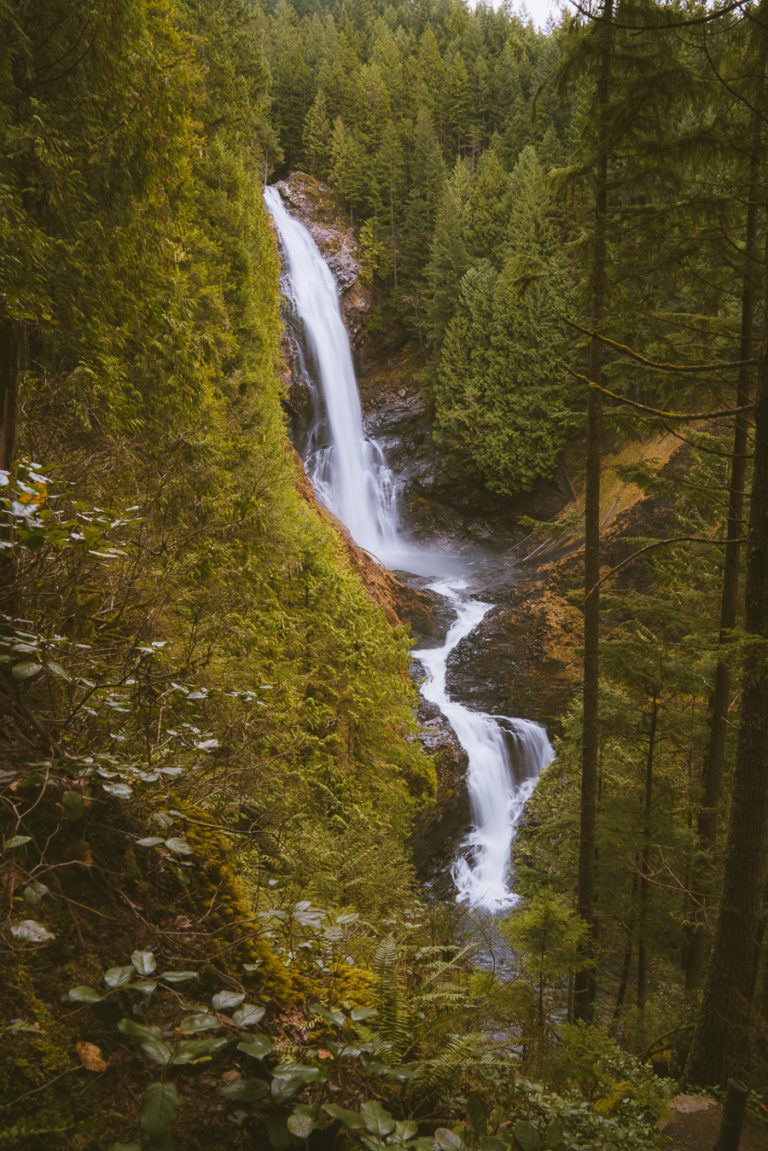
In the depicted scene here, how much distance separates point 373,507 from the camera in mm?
28203

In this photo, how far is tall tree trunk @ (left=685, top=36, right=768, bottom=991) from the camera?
19.4ft

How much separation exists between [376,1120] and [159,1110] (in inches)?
21.2

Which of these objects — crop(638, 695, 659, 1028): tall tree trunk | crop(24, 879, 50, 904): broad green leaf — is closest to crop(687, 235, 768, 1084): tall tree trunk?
crop(24, 879, 50, 904): broad green leaf

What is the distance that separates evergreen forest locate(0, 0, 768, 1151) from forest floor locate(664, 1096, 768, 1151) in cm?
Result: 3

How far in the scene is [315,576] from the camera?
9289mm

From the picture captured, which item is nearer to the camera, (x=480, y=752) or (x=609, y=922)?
(x=609, y=922)

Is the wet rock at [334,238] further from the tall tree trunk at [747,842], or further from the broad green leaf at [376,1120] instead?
the broad green leaf at [376,1120]

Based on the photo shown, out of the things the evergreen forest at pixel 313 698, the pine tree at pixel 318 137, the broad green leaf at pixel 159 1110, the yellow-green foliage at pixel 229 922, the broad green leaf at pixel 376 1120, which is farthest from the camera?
the pine tree at pixel 318 137

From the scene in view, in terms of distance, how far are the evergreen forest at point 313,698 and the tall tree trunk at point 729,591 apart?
0.25 feet

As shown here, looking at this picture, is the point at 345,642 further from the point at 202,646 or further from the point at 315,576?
the point at 202,646

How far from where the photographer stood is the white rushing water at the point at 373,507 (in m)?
15.1

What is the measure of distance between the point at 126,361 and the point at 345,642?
4.88 meters

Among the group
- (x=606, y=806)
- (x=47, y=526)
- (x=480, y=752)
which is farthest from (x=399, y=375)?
(x=47, y=526)

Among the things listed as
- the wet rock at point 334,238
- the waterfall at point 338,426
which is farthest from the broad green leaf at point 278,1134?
the wet rock at point 334,238
